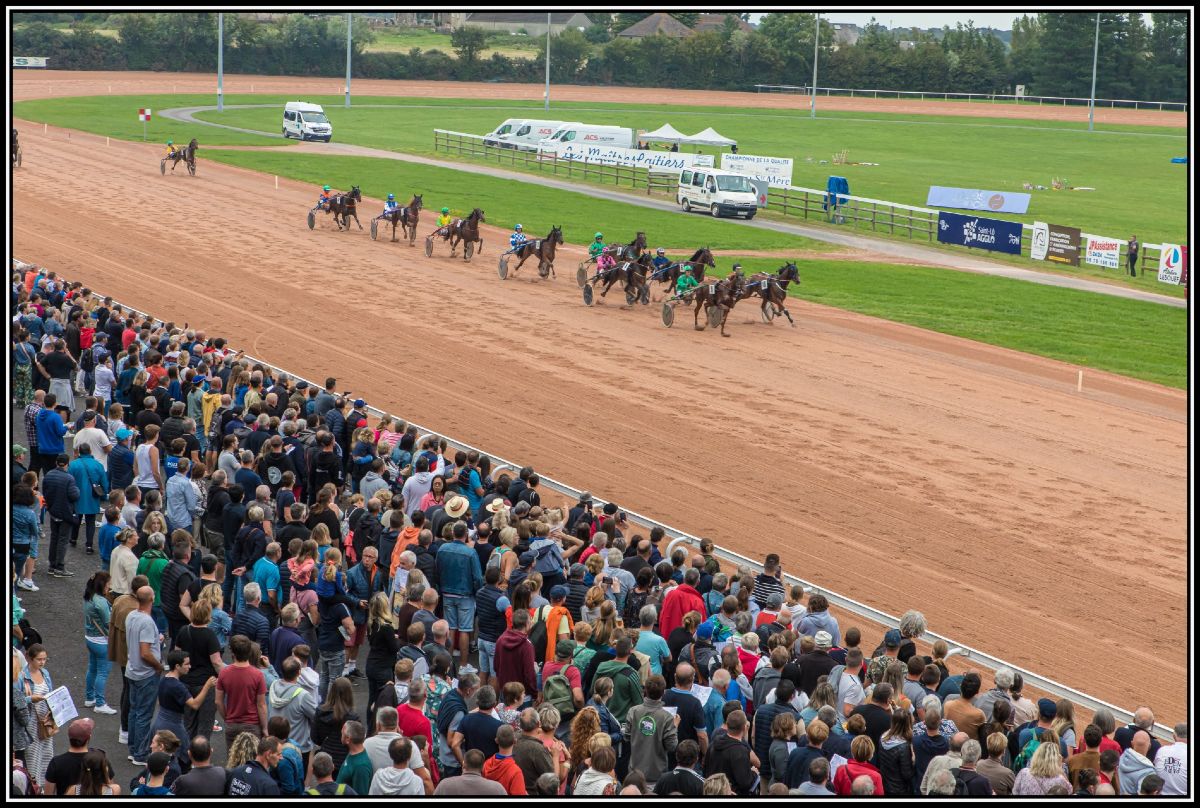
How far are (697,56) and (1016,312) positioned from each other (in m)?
84.8

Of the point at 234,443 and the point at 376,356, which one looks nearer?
the point at 234,443

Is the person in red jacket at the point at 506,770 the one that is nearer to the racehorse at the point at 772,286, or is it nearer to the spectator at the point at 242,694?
the spectator at the point at 242,694

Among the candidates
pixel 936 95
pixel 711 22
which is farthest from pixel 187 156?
pixel 711 22

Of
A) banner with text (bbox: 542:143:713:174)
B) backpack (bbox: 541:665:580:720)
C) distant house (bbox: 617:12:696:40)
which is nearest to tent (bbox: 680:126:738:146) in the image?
banner with text (bbox: 542:143:713:174)

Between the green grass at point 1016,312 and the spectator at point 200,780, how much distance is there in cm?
2087

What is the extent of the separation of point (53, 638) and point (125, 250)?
23.7 m

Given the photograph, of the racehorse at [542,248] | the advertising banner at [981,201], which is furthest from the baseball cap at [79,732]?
the advertising banner at [981,201]

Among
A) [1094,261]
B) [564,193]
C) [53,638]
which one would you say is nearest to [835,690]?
[53,638]

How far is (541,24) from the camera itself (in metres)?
159

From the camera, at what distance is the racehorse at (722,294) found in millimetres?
27531

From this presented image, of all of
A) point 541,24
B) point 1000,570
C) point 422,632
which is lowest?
point 1000,570

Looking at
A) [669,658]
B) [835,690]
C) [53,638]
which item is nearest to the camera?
[835,690]

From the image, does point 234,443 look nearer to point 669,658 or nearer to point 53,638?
point 53,638

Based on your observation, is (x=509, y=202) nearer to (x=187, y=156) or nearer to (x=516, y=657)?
(x=187, y=156)
